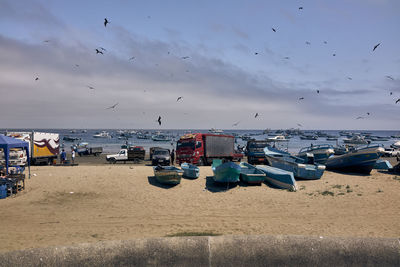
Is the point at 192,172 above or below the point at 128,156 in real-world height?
above

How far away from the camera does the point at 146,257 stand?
3.74 m

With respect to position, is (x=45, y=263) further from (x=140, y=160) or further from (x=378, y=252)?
(x=140, y=160)

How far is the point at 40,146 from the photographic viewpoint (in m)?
32.8

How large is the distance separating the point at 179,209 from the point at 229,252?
11200 mm

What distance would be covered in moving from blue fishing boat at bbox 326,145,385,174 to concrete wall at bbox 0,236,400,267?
23.8 meters

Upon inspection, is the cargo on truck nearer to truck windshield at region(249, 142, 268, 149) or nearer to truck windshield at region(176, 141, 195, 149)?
truck windshield at region(176, 141, 195, 149)

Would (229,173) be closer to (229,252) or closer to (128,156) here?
(229,252)

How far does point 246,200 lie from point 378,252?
12.8m

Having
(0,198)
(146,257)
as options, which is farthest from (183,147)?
(146,257)

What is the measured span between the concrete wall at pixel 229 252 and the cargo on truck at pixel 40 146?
30959mm

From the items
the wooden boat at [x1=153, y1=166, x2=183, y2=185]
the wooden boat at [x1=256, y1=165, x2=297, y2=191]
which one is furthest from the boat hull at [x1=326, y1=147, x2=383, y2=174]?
the wooden boat at [x1=153, y1=166, x2=183, y2=185]

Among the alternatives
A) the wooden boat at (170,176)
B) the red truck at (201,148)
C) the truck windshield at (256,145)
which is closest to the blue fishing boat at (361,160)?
the truck windshield at (256,145)

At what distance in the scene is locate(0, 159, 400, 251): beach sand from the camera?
10758 mm

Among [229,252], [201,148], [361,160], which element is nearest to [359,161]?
[361,160]
